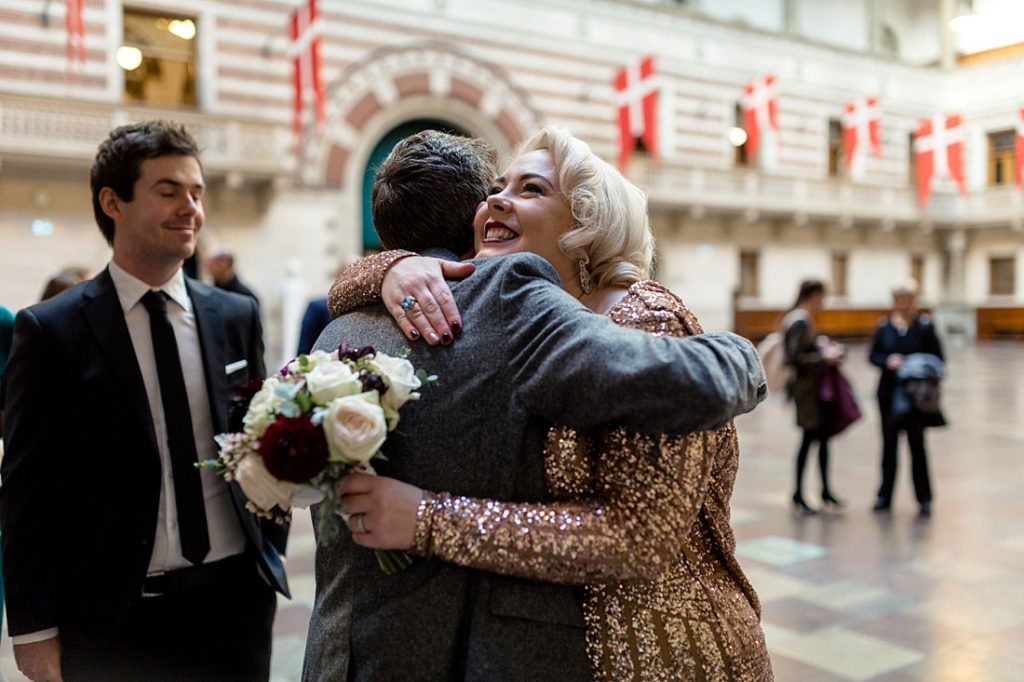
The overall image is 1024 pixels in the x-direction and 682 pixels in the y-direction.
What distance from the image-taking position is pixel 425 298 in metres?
1.47

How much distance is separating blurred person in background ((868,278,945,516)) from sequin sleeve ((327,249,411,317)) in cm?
630

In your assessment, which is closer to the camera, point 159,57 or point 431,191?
point 431,191

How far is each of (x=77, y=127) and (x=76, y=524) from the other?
48.4 feet

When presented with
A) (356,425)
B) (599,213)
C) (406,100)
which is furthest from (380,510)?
(406,100)

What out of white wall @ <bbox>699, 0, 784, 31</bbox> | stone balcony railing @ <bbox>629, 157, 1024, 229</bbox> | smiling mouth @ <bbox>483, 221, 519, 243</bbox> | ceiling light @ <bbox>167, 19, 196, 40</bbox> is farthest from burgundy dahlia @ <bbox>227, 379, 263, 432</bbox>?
white wall @ <bbox>699, 0, 784, 31</bbox>

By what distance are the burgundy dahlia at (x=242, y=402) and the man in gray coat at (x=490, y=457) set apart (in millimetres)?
274

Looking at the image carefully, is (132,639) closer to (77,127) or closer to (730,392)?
(730,392)

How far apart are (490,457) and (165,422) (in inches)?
52.1

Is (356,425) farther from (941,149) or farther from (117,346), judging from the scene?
(941,149)

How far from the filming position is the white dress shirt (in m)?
2.33

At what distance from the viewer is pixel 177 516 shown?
2326 millimetres

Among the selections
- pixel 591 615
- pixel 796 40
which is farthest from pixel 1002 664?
pixel 796 40

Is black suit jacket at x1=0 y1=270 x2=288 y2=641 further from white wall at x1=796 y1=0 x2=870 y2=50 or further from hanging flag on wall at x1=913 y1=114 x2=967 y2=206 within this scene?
white wall at x1=796 y1=0 x2=870 y2=50

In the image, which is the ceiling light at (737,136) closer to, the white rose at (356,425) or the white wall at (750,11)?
the white wall at (750,11)
